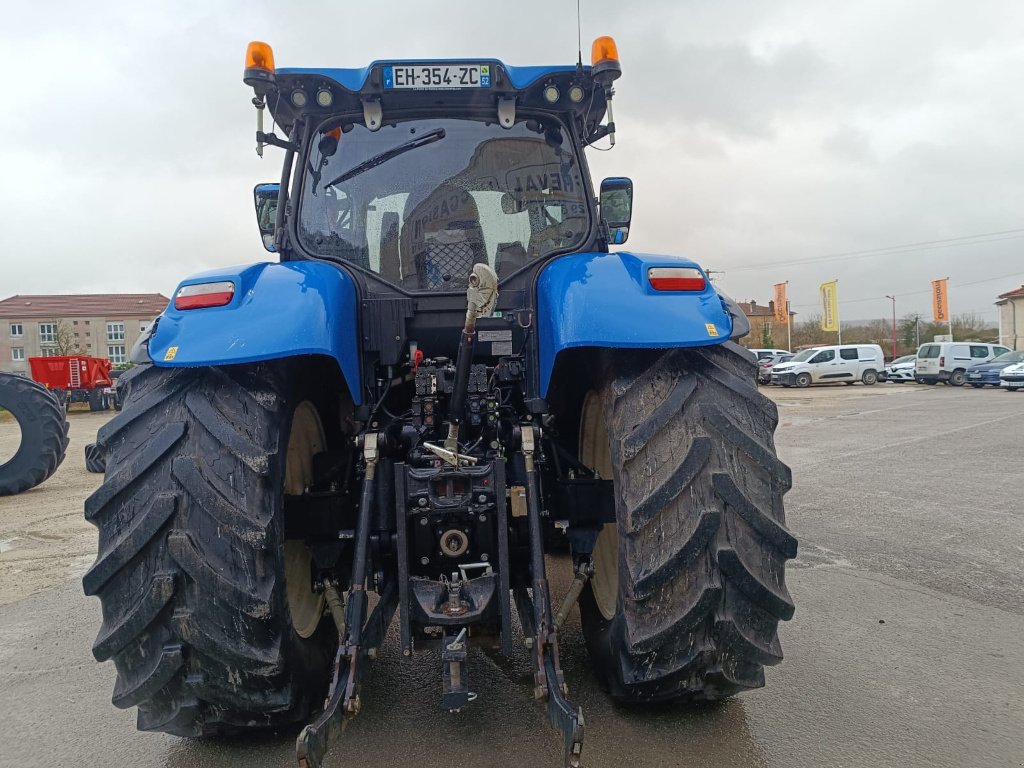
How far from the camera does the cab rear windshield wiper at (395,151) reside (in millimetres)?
3273

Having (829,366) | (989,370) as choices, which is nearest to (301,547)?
(989,370)

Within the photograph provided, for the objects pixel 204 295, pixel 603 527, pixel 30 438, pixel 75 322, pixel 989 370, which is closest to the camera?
pixel 204 295

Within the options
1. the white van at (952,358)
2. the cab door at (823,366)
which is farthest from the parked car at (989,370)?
the cab door at (823,366)

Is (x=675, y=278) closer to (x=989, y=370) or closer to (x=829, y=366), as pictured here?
(x=989, y=370)

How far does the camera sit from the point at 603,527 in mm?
3146

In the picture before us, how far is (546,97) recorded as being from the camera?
3.32 metres

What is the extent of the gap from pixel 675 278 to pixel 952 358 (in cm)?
2973

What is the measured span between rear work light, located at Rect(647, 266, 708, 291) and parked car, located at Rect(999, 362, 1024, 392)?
25649 millimetres

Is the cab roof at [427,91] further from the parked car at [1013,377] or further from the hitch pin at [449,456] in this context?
the parked car at [1013,377]

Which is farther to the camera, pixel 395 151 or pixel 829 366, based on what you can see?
pixel 829 366

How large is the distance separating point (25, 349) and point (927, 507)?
69.5 meters

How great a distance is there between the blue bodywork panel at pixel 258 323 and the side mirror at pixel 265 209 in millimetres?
1567

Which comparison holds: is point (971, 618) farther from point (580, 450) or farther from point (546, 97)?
point (546, 97)

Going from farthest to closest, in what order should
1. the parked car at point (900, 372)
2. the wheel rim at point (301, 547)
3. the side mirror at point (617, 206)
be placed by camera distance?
the parked car at point (900, 372) → the side mirror at point (617, 206) → the wheel rim at point (301, 547)
